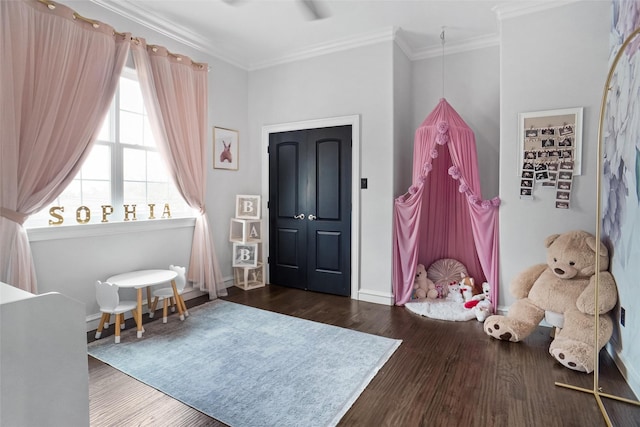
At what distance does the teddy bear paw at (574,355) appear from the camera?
234 cm

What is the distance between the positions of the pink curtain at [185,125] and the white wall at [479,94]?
2.84 meters

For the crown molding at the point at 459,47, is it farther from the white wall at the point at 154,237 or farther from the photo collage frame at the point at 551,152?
the white wall at the point at 154,237

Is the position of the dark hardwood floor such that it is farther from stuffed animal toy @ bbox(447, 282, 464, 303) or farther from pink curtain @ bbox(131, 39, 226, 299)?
pink curtain @ bbox(131, 39, 226, 299)

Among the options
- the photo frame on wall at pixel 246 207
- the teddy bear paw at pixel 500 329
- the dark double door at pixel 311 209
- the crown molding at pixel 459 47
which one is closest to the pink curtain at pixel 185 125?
the photo frame on wall at pixel 246 207

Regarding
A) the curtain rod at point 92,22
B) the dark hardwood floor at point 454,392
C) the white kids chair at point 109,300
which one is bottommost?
the dark hardwood floor at point 454,392

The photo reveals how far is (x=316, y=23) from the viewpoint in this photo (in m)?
3.63

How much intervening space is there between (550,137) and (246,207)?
3427 mm

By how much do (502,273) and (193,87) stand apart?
3784mm

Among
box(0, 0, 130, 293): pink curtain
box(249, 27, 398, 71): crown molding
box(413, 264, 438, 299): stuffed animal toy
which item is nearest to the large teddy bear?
box(413, 264, 438, 299): stuffed animal toy

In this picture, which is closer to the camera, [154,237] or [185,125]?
[154,237]

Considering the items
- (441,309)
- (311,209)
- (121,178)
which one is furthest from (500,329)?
(121,178)

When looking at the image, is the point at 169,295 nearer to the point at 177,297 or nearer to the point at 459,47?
the point at 177,297

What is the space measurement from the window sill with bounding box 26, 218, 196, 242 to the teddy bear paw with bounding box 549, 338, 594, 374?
3648mm

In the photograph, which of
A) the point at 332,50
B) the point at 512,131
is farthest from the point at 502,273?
the point at 332,50
